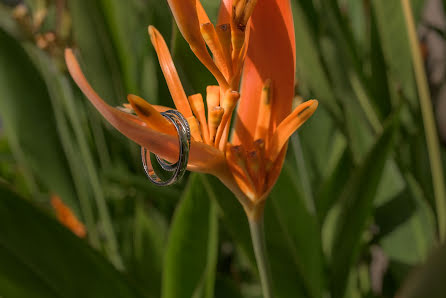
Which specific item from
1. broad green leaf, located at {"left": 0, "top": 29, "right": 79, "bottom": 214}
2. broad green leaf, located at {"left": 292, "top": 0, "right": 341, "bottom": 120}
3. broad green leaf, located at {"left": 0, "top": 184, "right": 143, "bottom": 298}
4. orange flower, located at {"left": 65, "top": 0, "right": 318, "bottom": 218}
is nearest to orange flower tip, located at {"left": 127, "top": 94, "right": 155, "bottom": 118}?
orange flower, located at {"left": 65, "top": 0, "right": 318, "bottom": 218}

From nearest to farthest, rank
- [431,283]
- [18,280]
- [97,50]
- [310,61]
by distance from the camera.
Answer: [431,283], [18,280], [310,61], [97,50]

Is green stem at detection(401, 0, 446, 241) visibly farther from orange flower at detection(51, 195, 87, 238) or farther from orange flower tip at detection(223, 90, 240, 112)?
orange flower at detection(51, 195, 87, 238)

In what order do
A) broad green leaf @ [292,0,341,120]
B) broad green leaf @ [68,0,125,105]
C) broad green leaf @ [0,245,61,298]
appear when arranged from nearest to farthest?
broad green leaf @ [0,245,61,298] < broad green leaf @ [292,0,341,120] < broad green leaf @ [68,0,125,105]

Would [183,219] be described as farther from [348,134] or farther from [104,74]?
[104,74]

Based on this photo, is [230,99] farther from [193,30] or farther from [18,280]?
[18,280]

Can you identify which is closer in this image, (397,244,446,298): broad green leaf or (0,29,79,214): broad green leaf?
(397,244,446,298): broad green leaf

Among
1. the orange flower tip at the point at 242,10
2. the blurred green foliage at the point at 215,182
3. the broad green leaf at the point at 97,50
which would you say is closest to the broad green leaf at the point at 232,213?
the blurred green foliage at the point at 215,182

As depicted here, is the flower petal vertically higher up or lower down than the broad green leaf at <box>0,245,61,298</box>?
higher up

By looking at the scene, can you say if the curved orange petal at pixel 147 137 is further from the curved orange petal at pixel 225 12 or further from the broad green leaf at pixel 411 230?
the broad green leaf at pixel 411 230

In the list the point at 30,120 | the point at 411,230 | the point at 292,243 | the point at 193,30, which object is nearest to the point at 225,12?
the point at 193,30
